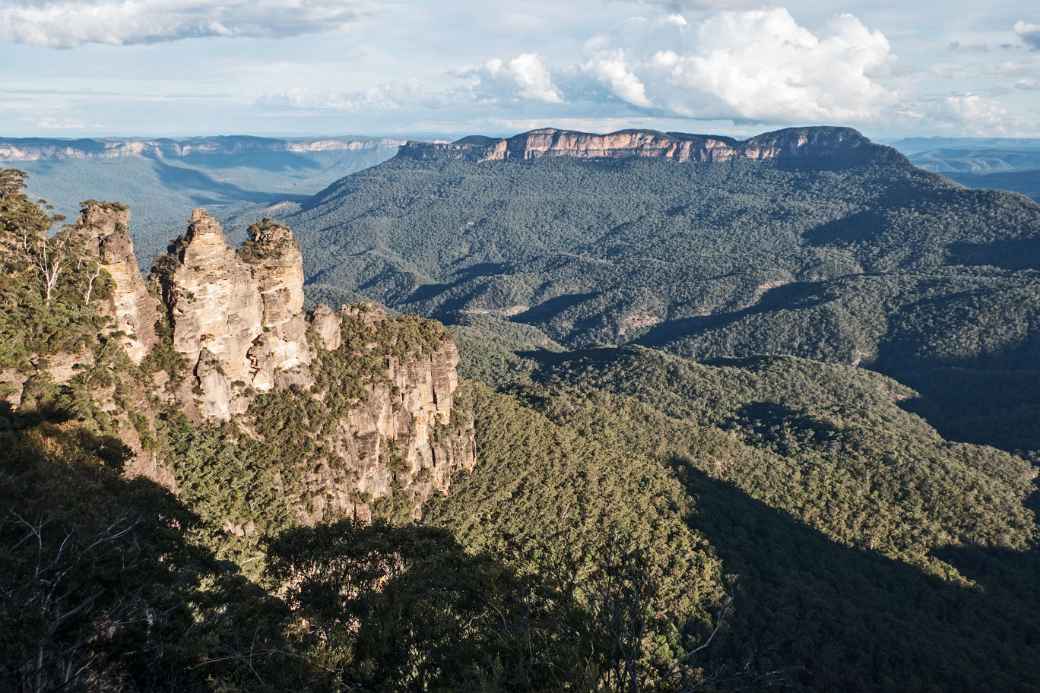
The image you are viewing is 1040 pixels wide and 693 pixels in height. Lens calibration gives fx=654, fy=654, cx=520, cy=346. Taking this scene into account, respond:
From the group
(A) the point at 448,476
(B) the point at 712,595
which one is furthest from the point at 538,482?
(B) the point at 712,595

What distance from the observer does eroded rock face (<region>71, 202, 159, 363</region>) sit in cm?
4253

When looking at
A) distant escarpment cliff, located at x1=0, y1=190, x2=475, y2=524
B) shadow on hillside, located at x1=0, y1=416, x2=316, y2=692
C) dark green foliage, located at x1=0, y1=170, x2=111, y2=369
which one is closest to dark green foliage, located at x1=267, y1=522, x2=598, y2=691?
shadow on hillside, located at x1=0, y1=416, x2=316, y2=692

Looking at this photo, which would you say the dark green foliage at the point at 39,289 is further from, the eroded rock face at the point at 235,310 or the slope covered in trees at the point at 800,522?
the slope covered in trees at the point at 800,522

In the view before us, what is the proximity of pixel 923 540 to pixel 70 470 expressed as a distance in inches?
3505

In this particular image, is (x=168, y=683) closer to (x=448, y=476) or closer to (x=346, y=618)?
(x=346, y=618)

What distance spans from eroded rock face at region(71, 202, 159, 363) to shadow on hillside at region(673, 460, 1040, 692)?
156 ft

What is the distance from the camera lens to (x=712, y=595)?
59750 millimetres

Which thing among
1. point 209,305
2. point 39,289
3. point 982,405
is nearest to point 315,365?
point 209,305

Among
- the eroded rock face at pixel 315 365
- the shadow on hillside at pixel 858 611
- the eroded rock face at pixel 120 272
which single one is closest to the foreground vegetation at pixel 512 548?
the shadow on hillside at pixel 858 611

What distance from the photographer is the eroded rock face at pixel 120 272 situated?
42.5 meters

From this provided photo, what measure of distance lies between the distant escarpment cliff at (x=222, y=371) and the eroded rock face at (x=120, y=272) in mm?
97

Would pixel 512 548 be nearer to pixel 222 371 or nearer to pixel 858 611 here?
pixel 222 371

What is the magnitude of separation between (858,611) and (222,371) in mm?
61044

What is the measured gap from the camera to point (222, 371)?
4800cm
